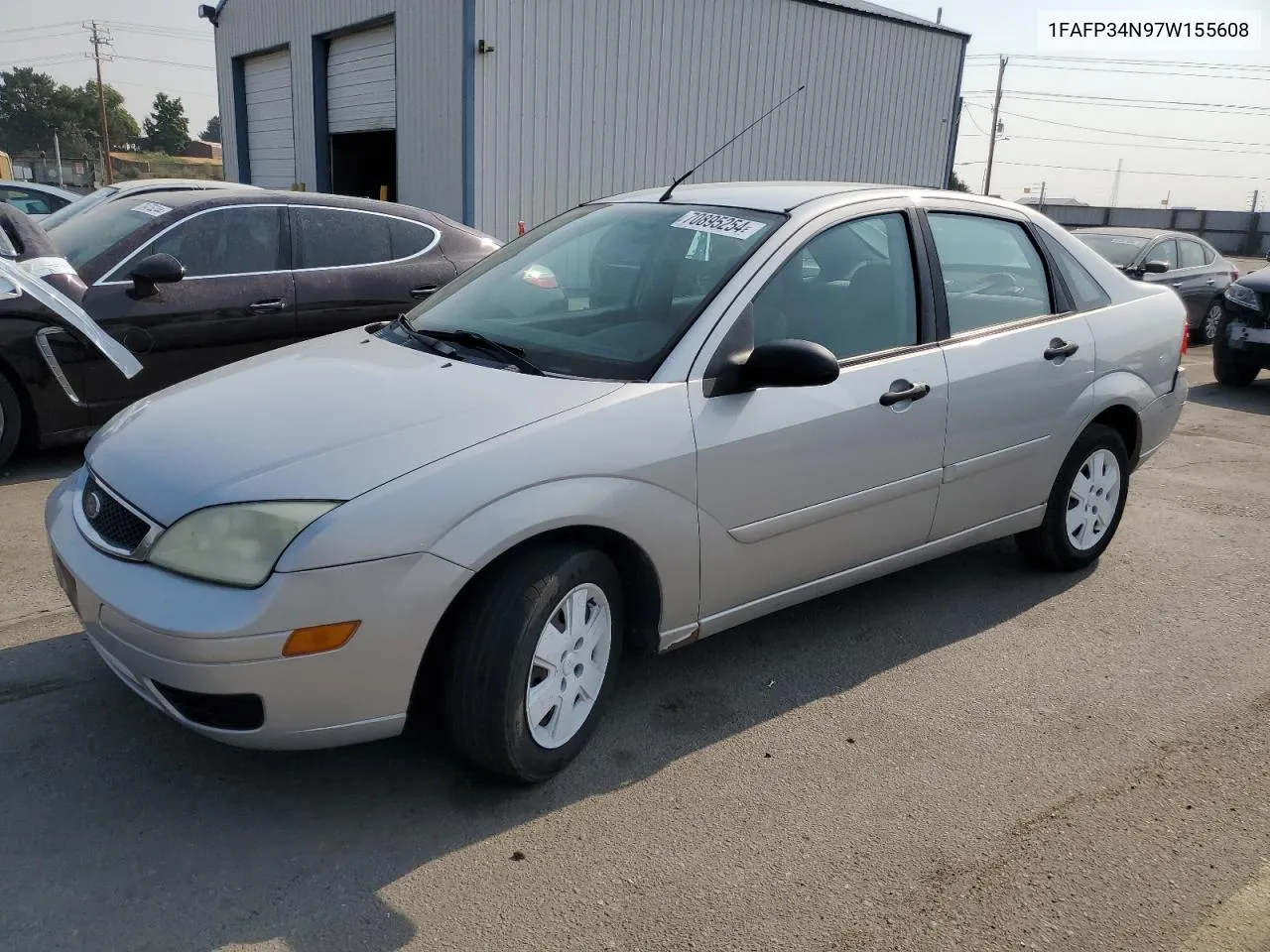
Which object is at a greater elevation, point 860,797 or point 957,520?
point 957,520

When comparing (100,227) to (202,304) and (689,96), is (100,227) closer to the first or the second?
(202,304)

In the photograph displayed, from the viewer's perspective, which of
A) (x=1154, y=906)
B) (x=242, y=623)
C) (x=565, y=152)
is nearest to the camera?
(x=242, y=623)

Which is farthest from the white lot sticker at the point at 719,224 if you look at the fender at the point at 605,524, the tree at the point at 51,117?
the tree at the point at 51,117

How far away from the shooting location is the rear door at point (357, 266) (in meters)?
6.39

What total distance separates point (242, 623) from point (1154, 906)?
2.31 metres

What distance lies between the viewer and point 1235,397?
1016 cm

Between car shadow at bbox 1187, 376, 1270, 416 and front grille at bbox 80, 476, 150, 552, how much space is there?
912cm

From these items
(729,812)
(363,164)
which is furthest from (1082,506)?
(363,164)

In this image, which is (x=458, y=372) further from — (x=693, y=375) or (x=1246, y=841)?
(x=1246, y=841)

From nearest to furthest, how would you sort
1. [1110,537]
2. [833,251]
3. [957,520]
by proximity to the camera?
[833,251], [957,520], [1110,537]

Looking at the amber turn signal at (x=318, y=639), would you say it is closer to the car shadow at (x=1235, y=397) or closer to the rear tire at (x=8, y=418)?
the rear tire at (x=8, y=418)

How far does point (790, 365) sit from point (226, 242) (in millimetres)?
4430

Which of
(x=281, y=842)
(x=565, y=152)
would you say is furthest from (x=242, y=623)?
(x=565, y=152)

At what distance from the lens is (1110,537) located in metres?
4.83
